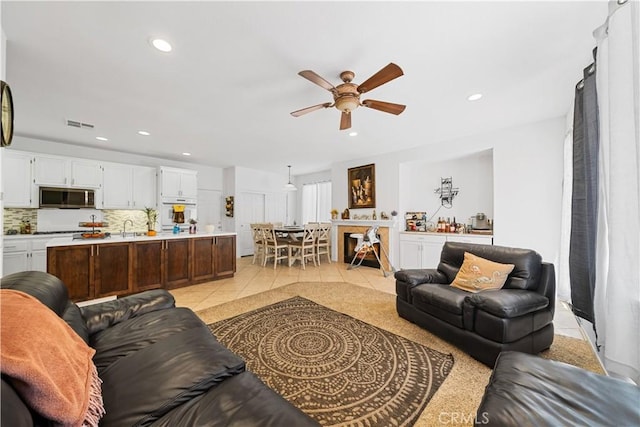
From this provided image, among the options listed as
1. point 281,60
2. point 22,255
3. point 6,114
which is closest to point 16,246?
point 22,255

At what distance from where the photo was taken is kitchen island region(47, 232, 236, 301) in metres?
3.10

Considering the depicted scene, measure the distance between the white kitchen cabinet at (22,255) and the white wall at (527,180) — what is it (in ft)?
24.6

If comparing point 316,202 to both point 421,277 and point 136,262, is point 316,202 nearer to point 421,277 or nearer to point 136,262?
point 136,262

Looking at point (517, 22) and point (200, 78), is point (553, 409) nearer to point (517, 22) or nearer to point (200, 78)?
point (517, 22)

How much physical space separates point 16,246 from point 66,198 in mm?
1017

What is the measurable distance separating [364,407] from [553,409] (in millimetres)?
963

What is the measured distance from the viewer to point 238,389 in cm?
101

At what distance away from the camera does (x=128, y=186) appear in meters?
5.27

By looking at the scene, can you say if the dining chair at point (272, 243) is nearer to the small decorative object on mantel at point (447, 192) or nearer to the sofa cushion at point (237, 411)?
the small decorative object on mantel at point (447, 192)

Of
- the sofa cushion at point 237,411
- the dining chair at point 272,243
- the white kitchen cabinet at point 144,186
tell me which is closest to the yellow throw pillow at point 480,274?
the sofa cushion at point 237,411

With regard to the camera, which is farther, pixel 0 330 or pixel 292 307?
pixel 292 307

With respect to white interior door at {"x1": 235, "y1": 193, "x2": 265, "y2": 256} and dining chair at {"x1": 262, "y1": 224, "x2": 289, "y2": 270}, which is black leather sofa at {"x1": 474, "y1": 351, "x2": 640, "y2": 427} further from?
white interior door at {"x1": 235, "y1": 193, "x2": 265, "y2": 256}

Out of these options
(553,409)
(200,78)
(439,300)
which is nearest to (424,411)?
(553,409)

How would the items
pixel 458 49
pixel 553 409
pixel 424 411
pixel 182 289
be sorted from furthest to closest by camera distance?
pixel 182 289
pixel 458 49
pixel 424 411
pixel 553 409
